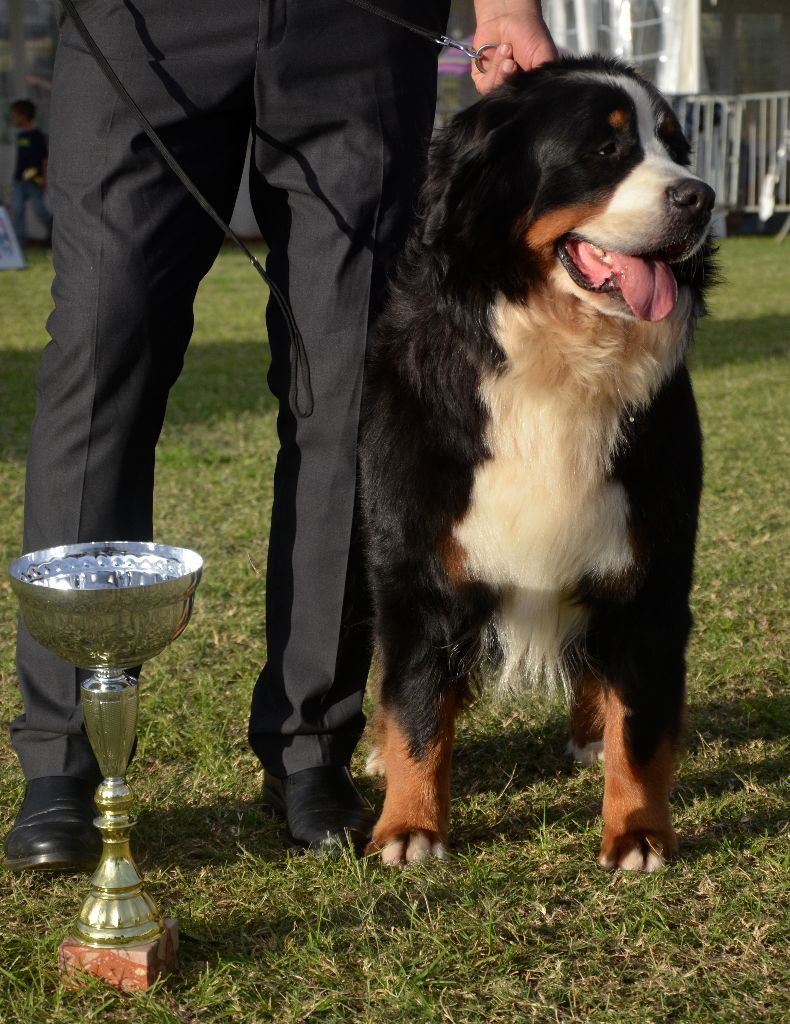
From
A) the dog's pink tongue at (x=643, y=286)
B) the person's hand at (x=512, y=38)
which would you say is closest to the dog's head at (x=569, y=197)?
the dog's pink tongue at (x=643, y=286)

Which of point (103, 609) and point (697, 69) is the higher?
point (697, 69)

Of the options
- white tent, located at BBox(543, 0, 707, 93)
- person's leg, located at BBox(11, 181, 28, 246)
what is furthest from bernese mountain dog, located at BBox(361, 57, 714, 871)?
person's leg, located at BBox(11, 181, 28, 246)

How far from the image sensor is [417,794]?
2.39 meters

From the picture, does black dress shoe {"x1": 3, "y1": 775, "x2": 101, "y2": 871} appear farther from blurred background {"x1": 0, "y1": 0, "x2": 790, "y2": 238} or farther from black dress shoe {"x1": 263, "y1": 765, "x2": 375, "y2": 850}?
blurred background {"x1": 0, "y1": 0, "x2": 790, "y2": 238}

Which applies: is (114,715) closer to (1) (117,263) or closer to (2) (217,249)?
(1) (117,263)

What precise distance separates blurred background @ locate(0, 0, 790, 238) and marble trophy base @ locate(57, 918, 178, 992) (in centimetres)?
1002

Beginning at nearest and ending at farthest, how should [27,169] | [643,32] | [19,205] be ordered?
[643,32]
[27,169]
[19,205]

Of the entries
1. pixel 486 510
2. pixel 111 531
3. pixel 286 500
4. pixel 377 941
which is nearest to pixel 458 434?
pixel 486 510

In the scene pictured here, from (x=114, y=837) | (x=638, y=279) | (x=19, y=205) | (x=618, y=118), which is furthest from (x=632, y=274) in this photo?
(x=19, y=205)

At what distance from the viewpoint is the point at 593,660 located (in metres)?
2.45

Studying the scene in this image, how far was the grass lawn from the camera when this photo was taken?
1873mm

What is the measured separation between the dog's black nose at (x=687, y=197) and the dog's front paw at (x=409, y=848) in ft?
4.02

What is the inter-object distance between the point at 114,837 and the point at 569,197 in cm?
133

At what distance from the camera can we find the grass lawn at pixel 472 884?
1873mm
